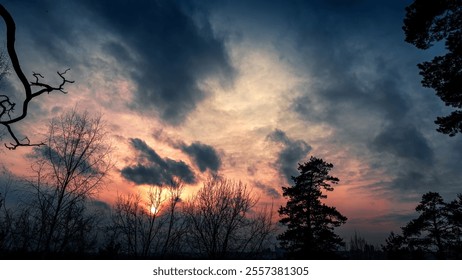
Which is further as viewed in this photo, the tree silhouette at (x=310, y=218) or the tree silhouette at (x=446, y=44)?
the tree silhouette at (x=310, y=218)

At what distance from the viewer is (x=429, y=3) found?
28.1 feet

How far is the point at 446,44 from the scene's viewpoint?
8633mm

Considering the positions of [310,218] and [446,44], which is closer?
[446,44]

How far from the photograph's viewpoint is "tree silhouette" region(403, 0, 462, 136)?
331 inches

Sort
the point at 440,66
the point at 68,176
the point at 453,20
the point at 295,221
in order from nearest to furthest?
the point at 453,20
the point at 440,66
the point at 68,176
the point at 295,221

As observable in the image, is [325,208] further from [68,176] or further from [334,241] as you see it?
[68,176]

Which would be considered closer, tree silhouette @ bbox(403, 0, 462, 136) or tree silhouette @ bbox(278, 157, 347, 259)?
tree silhouette @ bbox(403, 0, 462, 136)

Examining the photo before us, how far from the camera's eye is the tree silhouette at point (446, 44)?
8.41m

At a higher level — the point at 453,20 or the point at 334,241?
the point at 453,20

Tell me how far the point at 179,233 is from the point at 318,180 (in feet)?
40.4

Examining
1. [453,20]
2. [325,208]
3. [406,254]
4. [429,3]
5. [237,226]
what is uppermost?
[429,3]
